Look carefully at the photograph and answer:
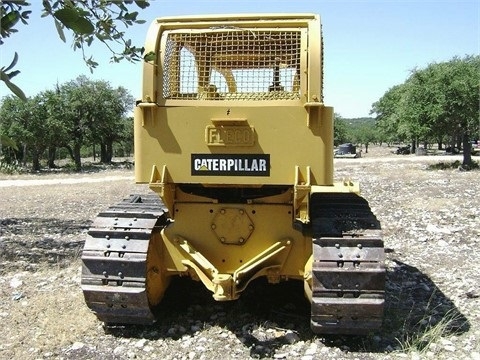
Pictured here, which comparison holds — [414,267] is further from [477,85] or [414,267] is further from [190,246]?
[477,85]

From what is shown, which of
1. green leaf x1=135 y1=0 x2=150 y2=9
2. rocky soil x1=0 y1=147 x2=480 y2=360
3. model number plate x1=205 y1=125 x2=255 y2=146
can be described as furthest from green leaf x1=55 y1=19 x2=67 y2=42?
rocky soil x1=0 y1=147 x2=480 y2=360

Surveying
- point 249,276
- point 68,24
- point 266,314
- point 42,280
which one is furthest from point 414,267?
point 68,24

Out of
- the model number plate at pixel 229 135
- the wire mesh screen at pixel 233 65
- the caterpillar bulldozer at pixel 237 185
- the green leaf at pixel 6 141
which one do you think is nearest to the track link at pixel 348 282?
the caterpillar bulldozer at pixel 237 185

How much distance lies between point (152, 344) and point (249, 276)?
1.03 meters

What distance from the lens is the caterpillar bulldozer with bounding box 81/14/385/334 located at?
4383 mm

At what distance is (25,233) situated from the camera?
32.5ft

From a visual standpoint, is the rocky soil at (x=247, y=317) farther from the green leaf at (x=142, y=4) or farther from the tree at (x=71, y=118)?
the tree at (x=71, y=118)

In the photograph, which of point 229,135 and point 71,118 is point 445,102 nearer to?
point 229,135

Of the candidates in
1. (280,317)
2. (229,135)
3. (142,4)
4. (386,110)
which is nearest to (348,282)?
(280,317)

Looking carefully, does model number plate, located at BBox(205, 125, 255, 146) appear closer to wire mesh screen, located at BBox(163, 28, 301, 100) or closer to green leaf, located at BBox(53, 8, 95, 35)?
wire mesh screen, located at BBox(163, 28, 301, 100)

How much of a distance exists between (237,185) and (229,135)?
0.45 m

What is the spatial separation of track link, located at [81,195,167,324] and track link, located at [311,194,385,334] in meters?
1.46

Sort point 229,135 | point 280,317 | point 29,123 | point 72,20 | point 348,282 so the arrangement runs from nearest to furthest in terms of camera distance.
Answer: point 72,20 → point 348,282 → point 229,135 → point 280,317 → point 29,123

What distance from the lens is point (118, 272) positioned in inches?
184
